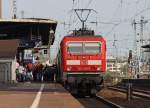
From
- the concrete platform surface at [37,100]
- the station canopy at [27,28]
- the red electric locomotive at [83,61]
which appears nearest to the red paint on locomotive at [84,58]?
the red electric locomotive at [83,61]

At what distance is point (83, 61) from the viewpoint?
28.4 m

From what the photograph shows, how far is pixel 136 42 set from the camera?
3068 inches

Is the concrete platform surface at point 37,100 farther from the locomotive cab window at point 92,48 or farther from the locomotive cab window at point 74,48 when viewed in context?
the locomotive cab window at point 92,48

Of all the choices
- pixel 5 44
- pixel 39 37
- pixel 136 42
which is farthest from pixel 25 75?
pixel 136 42

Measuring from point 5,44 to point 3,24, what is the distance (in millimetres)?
2449

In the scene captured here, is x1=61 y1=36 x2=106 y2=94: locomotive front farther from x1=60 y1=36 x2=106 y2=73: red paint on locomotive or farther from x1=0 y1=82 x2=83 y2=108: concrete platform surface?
x1=0 y1=82 x2=83 y2=108: concrete platform surface

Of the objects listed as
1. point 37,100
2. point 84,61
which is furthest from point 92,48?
point 37,100

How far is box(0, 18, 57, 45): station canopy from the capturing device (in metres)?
51.2

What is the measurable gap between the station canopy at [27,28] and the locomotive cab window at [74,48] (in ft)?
73.0

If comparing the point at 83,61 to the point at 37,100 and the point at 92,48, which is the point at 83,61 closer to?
the point at 92,48

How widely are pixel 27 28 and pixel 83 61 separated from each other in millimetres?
29327

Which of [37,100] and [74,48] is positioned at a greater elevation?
[74,48]

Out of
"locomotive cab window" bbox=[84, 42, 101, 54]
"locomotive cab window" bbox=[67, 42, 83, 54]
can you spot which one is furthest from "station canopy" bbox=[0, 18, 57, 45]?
"locomotive cab window" bbox=[84, 42, 101, 54]

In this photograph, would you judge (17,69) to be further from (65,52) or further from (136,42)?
(136,42)
